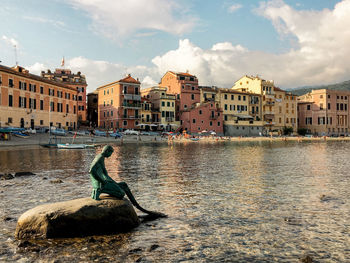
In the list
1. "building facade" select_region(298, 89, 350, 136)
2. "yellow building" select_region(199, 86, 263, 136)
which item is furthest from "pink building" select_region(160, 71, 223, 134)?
"building facade" select_region(298, 89, 350, 136)

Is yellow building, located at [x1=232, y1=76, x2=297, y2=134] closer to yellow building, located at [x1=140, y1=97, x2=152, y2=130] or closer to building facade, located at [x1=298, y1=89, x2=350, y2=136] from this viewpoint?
building facade, located at [x1=298, y1=89, x2=350, y2=136]

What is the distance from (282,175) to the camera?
18969mm

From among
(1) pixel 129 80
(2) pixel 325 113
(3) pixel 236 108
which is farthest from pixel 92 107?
(2) pixel 325 113

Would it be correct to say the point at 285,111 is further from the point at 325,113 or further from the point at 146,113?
the point at 146,113

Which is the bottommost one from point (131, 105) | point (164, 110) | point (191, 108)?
point (164, 110)

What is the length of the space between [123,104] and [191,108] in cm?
1846

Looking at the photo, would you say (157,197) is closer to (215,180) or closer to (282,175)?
(215,180)

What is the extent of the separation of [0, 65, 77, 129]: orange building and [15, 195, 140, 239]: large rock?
4821cm

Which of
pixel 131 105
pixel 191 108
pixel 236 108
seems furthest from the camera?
pixel 236 108

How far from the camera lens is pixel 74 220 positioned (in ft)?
25.6

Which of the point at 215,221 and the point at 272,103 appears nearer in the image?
the point at 215,221

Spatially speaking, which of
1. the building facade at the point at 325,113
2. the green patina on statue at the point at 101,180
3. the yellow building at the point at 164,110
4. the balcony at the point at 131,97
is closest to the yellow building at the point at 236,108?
Result: the yellow building at the point at 164,110

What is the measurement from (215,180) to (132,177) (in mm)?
4847

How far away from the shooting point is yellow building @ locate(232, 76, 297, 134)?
322ft
